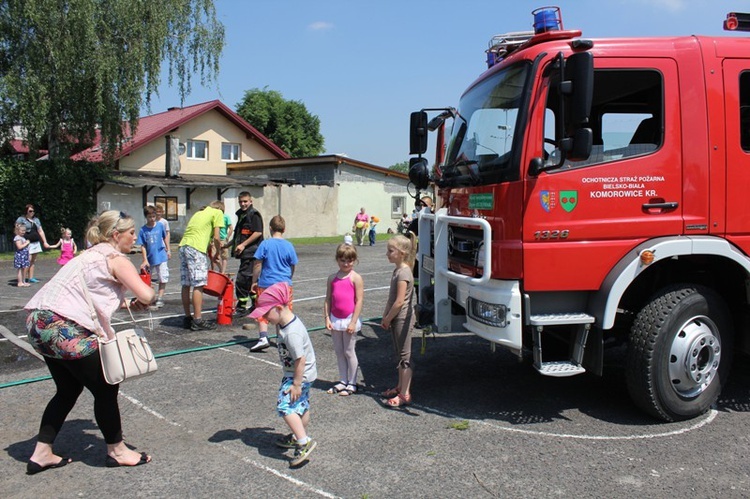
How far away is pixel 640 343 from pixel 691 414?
819 mm

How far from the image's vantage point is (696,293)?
522 centimetres

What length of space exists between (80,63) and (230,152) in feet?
50.2

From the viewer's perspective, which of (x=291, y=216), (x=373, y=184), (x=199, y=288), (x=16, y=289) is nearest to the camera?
(x=199, y=288)

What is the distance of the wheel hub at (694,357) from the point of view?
515 cm

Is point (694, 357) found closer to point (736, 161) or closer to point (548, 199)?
point (736, 161)

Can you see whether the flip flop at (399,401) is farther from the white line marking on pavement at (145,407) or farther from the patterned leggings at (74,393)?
the patterned leggings at (74,393)

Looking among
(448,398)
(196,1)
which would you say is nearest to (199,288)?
(448,398)

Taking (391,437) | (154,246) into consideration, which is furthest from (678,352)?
(154,246)

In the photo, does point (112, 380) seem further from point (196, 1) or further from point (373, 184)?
point (373, 184)

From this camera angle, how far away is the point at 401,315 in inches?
225

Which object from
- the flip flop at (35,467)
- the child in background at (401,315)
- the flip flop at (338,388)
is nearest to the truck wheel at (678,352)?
the child in background at (401,315)

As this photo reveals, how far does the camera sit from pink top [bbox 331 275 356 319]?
579cm

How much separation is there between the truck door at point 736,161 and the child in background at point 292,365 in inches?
144

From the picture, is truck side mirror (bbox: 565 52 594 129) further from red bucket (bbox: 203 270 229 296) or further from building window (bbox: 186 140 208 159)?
building window (bbox: 186 140 208 159)
